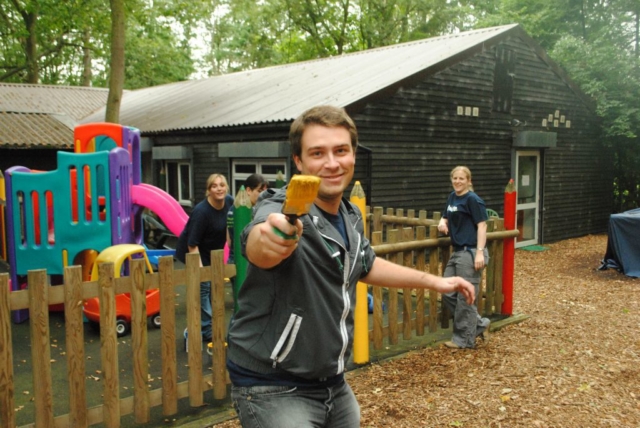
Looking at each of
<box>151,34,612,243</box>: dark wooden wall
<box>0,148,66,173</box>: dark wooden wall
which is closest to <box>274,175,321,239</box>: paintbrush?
<box>151,34,612,243</box>: dark wooden wall

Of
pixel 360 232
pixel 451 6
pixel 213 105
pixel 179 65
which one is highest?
pixel 451 6

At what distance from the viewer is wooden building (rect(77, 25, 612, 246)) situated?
37.6 ft

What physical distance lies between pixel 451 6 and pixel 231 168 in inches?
1003

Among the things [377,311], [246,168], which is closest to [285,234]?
[377,311]

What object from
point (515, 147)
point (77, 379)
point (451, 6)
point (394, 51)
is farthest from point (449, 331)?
point (451, 6)

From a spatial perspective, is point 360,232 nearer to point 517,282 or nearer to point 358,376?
point 358,376

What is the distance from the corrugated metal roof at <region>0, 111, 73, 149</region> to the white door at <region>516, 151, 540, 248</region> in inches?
479

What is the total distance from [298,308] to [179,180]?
1382 cm

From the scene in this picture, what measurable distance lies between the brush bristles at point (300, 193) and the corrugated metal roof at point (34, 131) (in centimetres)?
1547

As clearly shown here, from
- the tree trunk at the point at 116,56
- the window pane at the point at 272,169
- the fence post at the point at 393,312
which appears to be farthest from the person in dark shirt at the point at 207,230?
the tree trunk at the point at 116,56

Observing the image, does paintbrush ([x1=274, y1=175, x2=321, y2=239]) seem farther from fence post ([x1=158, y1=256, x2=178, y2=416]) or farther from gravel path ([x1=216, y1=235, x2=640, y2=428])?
gravel path ([x1=216, y1=235, x2=640, y2=428])

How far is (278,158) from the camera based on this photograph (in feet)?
37.6

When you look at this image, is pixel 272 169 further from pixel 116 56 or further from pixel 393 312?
pixel 393 312

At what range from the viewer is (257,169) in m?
12.3
